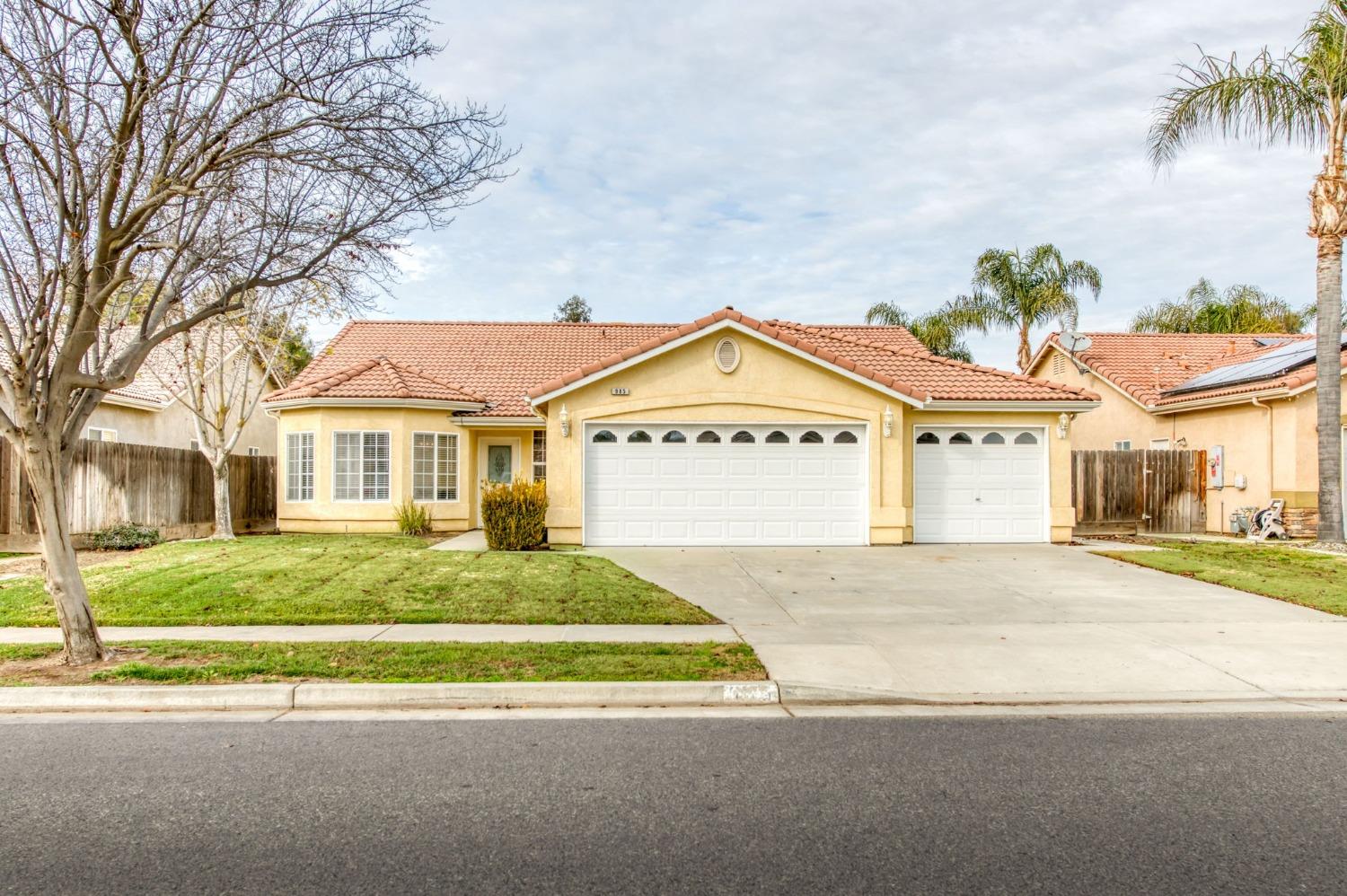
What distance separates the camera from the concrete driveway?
7.34 meters

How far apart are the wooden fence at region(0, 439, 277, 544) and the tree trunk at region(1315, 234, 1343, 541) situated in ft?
75.3

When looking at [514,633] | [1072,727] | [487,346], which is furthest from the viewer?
[487,346]

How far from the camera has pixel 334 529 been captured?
19250 mm

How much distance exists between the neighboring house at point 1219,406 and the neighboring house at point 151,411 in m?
22.5

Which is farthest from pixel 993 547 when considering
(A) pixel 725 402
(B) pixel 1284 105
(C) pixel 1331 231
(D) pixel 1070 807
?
(D) pixel 1070 807

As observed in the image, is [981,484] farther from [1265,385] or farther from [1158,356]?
[1158,356]

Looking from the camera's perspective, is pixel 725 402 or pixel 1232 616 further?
pixel 725 402

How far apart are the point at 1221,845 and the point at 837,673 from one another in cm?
347

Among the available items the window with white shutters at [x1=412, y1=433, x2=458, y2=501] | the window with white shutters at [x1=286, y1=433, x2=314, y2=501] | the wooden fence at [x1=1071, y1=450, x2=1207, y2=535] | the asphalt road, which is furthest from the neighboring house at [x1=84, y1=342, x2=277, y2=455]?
the wooden fence at [x1=1071, y1=450, x2=1207, y2=535]

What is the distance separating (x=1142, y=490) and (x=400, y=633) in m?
18.6

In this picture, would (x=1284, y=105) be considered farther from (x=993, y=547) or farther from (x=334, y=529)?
(x=334, y=529)

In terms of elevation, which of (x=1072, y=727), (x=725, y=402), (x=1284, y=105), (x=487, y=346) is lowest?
(x=1072, y=727)

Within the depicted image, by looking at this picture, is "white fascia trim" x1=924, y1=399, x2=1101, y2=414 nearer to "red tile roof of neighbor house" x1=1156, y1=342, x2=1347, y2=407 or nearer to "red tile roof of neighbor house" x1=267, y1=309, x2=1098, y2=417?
"red tile roof of neighbor house" x1=267, y1=309, x2=1098, y2=417

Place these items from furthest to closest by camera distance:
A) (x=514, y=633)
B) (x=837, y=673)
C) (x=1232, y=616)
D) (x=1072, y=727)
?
(x=1232, y=616) < (x=514, y=633) < (x=837, y=673) < (x=1072, y=727)
